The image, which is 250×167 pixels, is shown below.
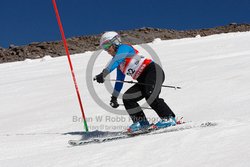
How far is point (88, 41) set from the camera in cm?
5047

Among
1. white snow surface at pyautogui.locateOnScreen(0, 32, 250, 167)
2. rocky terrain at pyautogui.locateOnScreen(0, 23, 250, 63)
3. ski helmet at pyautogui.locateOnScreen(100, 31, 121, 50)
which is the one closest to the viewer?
white snow surface at pyautogui.locateOnScreen(0, 32, 250, 167)

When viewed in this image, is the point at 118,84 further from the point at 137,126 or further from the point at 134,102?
the point at 137,126

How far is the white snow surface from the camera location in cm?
381

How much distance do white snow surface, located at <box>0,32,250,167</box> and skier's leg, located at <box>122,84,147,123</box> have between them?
0.92 metres

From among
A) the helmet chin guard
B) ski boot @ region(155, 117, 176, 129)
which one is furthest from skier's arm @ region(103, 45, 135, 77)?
ski boot @ region(155, 117, 176, 129)

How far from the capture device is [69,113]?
29.2 feet

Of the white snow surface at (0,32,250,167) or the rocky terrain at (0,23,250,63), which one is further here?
the rocky terrain at (0,23,250,63)

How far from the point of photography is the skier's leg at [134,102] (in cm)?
607

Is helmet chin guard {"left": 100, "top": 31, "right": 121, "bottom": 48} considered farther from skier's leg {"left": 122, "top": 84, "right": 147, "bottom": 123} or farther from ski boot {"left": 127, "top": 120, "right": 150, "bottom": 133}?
ski boot {"left": 127, "top": 120, "right": 150, "bottom": 133}

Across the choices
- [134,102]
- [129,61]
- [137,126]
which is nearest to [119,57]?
[129,61]

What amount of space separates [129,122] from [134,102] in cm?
141

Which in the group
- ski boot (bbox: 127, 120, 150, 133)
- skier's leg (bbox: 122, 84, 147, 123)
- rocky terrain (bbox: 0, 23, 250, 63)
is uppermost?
rocky terrain (bbox: 0, 23, 250, 63)

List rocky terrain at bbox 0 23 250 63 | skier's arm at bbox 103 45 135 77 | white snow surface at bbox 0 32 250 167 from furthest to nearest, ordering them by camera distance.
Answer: rocky terrain at bbox 0 23 250 63 < skier's arm at bbox 103 45 135 77 < white snow surface at bbox 0 32 250 167

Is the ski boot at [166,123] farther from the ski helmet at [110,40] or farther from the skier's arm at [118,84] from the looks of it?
the ski helmet at [110,40]
